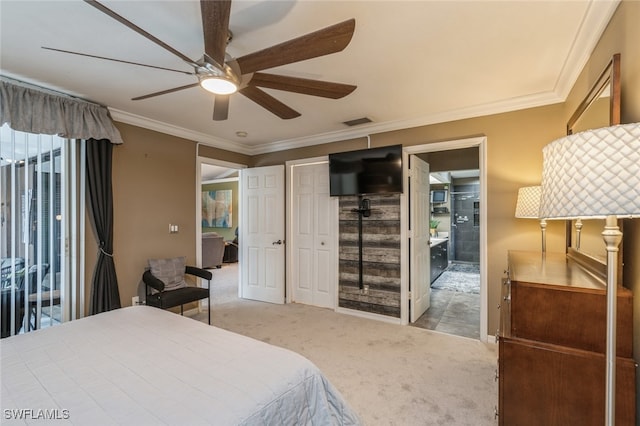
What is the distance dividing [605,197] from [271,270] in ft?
13.5

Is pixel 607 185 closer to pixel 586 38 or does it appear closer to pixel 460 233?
pixel 586 38

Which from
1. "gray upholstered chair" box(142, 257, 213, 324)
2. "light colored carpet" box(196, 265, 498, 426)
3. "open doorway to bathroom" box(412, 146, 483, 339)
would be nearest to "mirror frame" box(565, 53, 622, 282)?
"light colored carpet" box(196, 265, 498, 426)

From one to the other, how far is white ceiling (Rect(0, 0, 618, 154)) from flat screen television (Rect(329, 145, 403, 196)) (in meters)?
0.55

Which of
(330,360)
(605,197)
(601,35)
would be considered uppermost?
(601,35)

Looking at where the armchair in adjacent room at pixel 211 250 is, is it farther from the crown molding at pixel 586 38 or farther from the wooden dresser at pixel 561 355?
the crown molding at pixel 586 38

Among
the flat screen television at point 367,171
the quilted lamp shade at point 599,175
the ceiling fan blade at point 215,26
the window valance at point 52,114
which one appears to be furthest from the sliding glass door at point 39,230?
the quilted lamp shade at point 599,175

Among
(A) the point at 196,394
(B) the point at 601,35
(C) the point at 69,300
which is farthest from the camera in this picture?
(C) the point at 69,300

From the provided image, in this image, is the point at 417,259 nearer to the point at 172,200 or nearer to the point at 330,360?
the point at 330,360

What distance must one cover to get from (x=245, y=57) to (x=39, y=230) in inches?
103

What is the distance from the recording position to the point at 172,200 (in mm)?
3660

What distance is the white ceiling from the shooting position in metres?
1.60

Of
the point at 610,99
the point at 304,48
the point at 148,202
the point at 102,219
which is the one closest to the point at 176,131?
the point at 148,202

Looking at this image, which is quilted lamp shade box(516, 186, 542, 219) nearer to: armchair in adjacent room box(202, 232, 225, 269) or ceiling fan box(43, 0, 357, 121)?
ceiling fan box(43, 0, 357, 121)

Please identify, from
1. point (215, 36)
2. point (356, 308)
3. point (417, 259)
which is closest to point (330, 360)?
point (356, 308)
